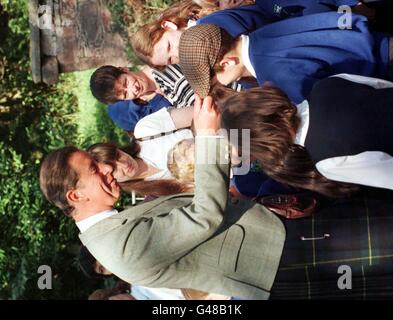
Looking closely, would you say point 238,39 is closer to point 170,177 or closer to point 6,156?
point 170,177

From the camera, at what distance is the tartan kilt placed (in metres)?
1.62

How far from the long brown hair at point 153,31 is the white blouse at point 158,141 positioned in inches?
8.8

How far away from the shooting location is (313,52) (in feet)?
5.93

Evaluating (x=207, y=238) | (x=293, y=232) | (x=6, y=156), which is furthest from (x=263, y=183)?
(x=6, y=156)

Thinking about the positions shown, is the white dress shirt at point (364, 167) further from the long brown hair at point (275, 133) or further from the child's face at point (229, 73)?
the child's face at point (229, 73)

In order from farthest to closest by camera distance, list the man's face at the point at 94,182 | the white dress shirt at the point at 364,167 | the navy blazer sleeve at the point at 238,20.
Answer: the navy blazer sleeve at the point at 238,20, the man's face at the point at 94,182, the white dress shirt at the point at 364,167

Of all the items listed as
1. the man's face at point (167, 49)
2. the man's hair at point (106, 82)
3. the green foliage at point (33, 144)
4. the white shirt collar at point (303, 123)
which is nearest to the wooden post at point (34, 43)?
the green foliage at point (33, 144)

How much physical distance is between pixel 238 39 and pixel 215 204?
2.21 ft

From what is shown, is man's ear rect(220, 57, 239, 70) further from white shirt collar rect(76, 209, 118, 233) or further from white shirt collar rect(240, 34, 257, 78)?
white shirt collar rect(76, 209, 118, 233)

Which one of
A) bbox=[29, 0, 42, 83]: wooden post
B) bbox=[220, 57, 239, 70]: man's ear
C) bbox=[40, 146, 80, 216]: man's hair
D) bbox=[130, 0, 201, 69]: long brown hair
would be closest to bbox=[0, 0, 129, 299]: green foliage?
bbox=[29, 0, 42, 83]: wooden post

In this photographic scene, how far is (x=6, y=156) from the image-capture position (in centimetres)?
228

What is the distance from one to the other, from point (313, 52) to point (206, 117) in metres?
0.44

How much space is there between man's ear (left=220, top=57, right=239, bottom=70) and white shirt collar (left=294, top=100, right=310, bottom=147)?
0.34 meters

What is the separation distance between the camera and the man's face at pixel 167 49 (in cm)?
204
